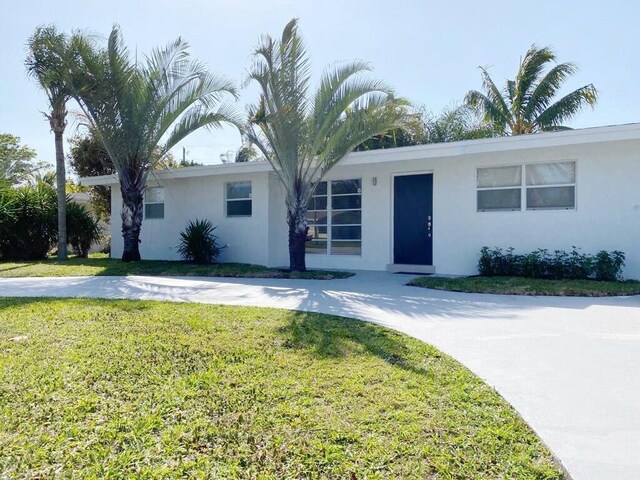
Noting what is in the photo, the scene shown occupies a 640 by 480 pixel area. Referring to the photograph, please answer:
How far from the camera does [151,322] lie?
17.5ft

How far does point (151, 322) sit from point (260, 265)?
7.49 meters

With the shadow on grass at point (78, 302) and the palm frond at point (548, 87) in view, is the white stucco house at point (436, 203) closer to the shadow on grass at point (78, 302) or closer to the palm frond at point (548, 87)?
the shadow on grass at point (78, 302)

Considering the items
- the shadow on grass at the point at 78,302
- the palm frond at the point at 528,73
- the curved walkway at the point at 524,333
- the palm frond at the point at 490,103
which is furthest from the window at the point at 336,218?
the palm frond at the point at 528,73

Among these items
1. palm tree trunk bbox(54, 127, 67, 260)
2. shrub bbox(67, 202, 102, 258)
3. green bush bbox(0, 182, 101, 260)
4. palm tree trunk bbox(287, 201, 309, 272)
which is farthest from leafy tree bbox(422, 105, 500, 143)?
green bush bbox(0, 182, 101, 260)

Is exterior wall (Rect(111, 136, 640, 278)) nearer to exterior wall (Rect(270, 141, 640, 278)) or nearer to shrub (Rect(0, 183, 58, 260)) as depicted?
exterior wall (Rect(270, 141, 640, 278))

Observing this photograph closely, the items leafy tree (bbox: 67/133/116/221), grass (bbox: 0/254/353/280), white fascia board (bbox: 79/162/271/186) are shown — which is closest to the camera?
grass (bbox: 0/254/353/280)

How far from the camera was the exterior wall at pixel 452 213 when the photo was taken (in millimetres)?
9211

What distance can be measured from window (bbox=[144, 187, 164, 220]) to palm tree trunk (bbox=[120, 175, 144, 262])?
6.25ft

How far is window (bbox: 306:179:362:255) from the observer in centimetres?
1236

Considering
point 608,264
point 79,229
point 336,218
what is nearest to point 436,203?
point 336,218

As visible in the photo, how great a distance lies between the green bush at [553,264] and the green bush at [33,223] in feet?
43.2

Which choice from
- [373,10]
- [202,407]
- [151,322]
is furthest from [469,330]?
[373,10]

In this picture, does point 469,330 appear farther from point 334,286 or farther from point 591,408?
point 334,286

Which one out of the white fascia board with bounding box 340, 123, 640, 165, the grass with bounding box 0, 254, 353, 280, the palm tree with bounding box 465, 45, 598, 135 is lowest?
the grass with bounding box 0, 254, 353, 280
